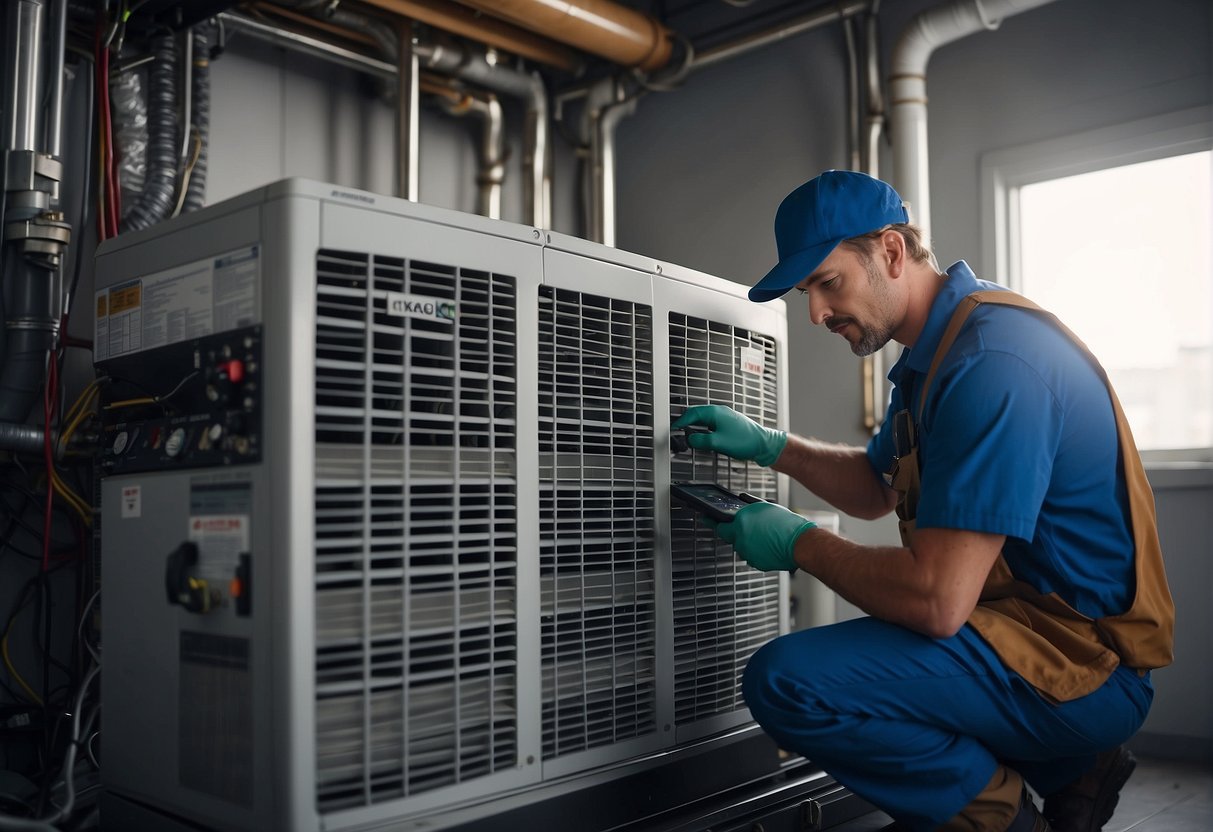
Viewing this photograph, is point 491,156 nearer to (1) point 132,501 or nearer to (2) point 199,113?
(2) point 199,113

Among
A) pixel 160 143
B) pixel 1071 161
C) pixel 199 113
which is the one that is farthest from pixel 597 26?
pixel 1071 161

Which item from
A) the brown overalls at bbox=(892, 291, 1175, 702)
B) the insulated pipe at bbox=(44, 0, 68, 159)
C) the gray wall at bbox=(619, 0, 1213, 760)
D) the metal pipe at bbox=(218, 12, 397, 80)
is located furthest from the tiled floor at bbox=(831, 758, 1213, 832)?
the metal pipe at bbox=(218, 12, 397, 80)

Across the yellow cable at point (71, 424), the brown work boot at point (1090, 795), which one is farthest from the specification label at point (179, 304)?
the brown work boot at point (1090, 795)

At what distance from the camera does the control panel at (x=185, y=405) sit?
1.35 m

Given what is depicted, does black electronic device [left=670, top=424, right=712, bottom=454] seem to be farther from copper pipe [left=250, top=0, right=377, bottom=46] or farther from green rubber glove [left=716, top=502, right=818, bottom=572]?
copper pipe [left=250, top=0, right=377, bottom=46]

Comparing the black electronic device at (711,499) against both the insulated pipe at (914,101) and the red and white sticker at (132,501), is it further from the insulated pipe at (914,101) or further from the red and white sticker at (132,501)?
the insulated pipe at (914,101)

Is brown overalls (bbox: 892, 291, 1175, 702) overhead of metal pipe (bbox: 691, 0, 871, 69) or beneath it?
beneath

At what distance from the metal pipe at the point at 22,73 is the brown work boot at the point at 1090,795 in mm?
2427

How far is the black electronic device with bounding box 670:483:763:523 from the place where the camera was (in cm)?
174

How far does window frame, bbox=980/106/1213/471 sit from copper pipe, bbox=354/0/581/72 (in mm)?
1503

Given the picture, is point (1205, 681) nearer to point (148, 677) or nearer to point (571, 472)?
point (571, 472)

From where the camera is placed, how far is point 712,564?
1931mm

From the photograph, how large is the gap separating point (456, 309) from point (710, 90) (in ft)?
8.45

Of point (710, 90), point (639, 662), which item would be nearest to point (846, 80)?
point (710, 90)
